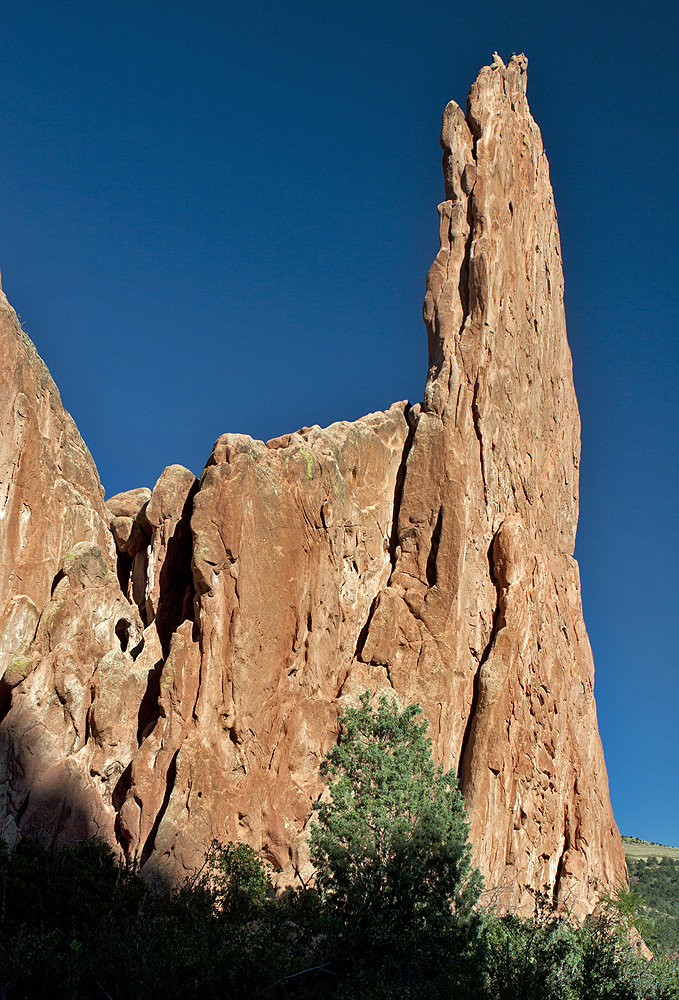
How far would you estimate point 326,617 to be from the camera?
97.2ft

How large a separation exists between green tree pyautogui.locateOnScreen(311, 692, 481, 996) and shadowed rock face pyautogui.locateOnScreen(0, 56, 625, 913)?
4.06m

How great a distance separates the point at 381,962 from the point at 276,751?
9.88m

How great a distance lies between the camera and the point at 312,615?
2928cm

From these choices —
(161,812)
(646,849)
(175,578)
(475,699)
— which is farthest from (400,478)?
(646,849)

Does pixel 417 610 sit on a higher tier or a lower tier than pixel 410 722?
higher

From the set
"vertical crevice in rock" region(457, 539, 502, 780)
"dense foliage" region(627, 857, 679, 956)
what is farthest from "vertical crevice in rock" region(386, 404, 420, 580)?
"dense foliage" region(627, 857, 679, 956)

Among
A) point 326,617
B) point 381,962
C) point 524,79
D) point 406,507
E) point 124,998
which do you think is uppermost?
point 524,79

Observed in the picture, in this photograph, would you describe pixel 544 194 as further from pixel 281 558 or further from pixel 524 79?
pixel 281 558

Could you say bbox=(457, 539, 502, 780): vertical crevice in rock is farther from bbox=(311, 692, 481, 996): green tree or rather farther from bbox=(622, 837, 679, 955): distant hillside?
bbox=(622, 837, 679, 955): distant hillside

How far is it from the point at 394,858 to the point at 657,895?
174 ft

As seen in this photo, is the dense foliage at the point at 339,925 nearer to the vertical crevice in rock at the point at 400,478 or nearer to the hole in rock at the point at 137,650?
Answer: the hole in rock at the point at 137,650

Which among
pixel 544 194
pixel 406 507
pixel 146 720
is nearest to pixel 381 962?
pixel 146 720

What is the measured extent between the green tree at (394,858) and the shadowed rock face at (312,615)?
406cm

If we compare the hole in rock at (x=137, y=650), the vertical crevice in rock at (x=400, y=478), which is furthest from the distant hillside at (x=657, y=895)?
the hole in rock at (x=137, y=650)
